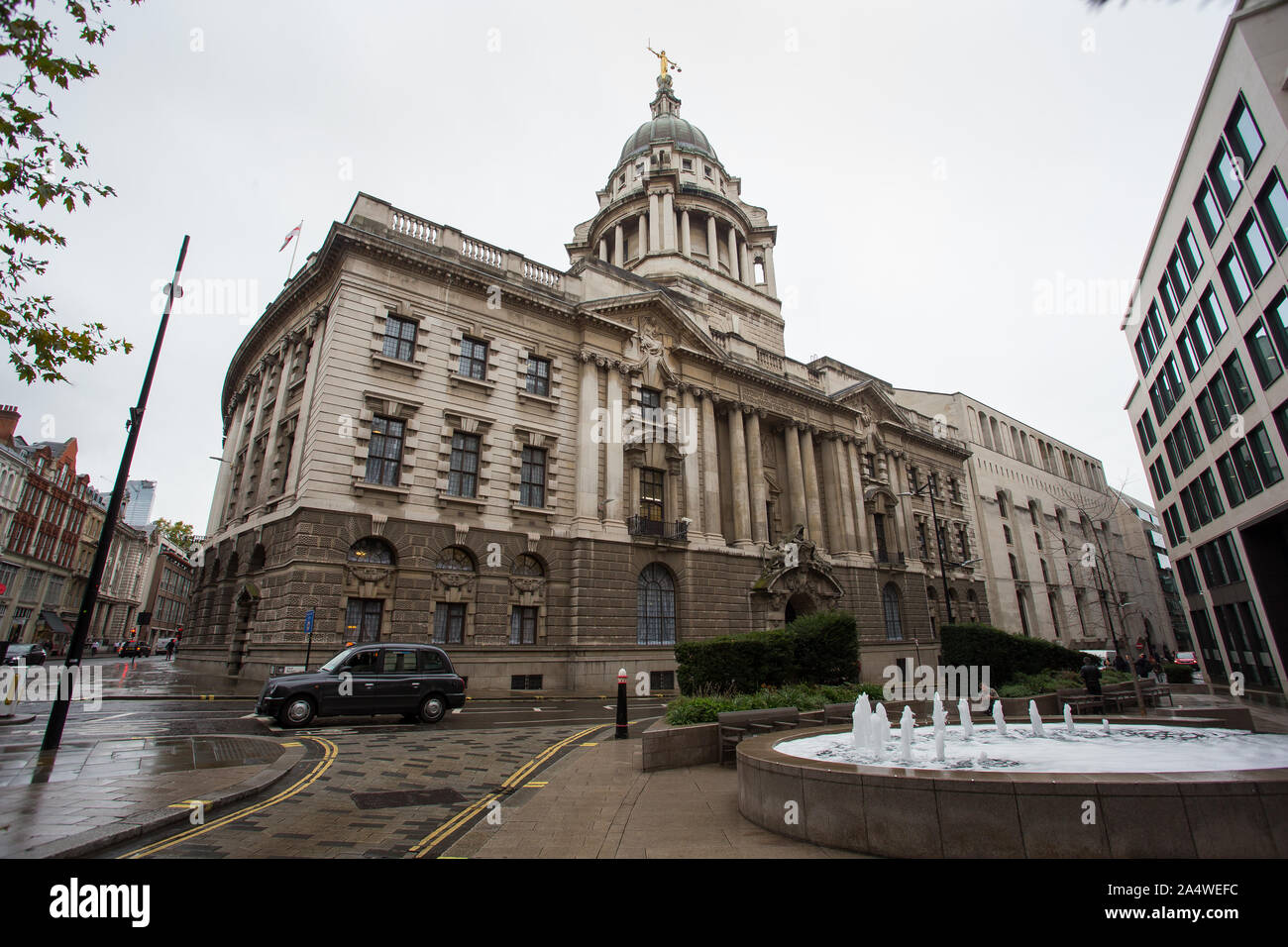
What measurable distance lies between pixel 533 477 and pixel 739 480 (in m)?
11.9

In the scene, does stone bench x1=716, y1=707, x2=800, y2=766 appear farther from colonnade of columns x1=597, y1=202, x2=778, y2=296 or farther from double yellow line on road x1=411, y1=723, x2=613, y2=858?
colonnade of columns x1=597, y1=202, x2=778, y2=296

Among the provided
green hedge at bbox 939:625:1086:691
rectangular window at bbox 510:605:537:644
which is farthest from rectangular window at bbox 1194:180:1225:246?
rectangular window at bbox 510:605:537:644

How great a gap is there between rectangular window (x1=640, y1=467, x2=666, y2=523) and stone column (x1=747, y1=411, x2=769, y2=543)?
236 inches

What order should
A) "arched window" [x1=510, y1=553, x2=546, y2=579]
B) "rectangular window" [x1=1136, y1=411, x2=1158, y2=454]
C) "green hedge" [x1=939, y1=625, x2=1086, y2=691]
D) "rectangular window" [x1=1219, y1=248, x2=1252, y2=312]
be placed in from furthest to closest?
1. "rectangular window" [x1=1136, y1=411, x2=1158, y2=454]
2. "arched window" [x1=510, y1=553, x2=546, y2=579]
3. "rectangular window" [x1=1219, y1=248, x2=1252, y2=312]
4. "green hedge" [x1=939, y1=625, x2=1086, y2=691]

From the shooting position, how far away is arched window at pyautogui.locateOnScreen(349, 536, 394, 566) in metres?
21.2

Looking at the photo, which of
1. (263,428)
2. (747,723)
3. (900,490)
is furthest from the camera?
(900,490)

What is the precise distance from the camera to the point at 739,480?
32.5 metres

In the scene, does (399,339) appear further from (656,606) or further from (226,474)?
(226,474)

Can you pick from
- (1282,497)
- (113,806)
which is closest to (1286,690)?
(1282,497)

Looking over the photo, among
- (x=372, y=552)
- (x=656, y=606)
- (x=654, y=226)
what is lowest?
(x=656, y=606)

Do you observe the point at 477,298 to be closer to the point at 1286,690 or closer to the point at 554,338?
the point at 554,338

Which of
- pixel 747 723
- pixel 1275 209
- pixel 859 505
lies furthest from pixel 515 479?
pixel 1275 209

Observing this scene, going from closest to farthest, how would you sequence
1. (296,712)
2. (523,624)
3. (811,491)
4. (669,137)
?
(296,712), (523,624), (811,491), (669,137)
